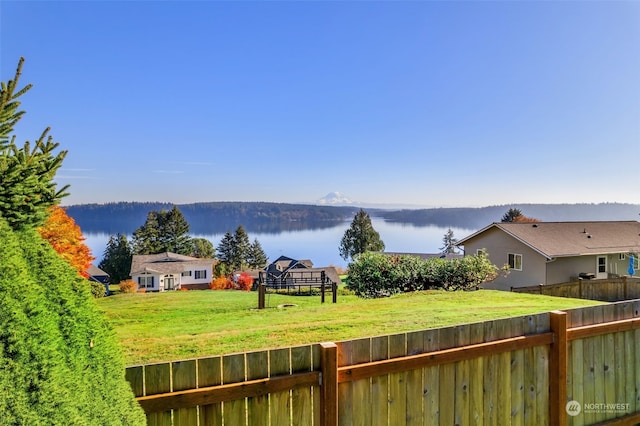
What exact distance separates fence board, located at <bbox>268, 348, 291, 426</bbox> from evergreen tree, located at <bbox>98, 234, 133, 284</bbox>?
4565 centimetres

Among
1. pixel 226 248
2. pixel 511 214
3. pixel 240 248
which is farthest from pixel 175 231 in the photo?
pixel 511 214

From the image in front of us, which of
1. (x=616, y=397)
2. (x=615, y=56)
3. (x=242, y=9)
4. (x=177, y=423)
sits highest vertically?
(x=242, y=9)

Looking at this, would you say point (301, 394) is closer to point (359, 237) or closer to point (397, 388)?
point (397, 388)

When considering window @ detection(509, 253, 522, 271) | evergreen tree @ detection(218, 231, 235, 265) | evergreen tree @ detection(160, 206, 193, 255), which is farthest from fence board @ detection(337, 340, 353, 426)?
evergreen tree @ detection(218, 231, 235, 265)

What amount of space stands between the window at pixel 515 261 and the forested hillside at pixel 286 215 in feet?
8.53

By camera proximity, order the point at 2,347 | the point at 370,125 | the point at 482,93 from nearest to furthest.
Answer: the point at 2,347
the point at 482,93
the point at 370,125

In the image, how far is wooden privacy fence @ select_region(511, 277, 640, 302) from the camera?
1209 cm

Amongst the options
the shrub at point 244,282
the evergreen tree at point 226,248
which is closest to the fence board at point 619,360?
the shrub at point 244,282

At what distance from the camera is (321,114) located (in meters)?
22.4

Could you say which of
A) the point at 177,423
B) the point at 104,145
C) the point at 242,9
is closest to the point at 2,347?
the point at 177,423

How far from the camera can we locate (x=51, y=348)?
131cm

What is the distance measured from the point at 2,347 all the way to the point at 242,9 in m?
9.75

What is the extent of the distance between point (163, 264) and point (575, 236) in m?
35.4

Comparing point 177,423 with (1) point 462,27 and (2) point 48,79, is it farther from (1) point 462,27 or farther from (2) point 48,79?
(2) point 48,79
